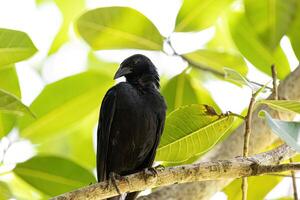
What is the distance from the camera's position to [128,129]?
13.3 ft

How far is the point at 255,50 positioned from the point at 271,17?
0.27m

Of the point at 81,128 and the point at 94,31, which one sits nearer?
the point at 94,31

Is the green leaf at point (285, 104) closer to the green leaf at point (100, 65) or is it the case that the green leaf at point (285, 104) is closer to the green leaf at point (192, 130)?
the green leaf at point (192, 130)

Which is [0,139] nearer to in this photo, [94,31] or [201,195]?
[94,31]

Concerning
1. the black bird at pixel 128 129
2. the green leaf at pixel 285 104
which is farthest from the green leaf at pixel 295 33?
the green leaf at pixel 285 104


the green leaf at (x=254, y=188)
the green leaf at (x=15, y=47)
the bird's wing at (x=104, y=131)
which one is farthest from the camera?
the green leaf at (x=254, y=188)

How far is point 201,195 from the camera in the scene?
3990 millimetres

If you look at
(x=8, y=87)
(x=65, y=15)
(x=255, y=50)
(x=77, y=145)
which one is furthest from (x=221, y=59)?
(x=77, y=145)

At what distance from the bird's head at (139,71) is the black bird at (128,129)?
208 millimetres

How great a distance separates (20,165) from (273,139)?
1688 mm

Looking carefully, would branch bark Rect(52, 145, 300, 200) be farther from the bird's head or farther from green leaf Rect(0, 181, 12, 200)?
the bird's head

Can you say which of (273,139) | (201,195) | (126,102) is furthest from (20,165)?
(273,139)

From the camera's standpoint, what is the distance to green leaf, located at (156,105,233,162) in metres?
3.64

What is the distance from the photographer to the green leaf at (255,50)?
4.65 m
